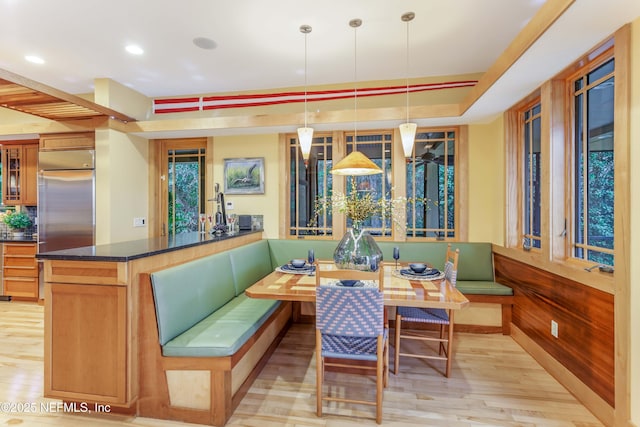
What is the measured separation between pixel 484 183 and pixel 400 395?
103 inches

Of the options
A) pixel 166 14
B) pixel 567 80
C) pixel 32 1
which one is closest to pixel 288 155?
pixel 166 14

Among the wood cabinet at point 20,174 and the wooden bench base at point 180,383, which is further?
the wood cabinet at point 20,174

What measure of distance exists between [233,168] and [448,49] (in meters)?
2.86

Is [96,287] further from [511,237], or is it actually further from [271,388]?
[511,237]

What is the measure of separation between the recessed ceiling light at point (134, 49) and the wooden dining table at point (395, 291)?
8.43 feet

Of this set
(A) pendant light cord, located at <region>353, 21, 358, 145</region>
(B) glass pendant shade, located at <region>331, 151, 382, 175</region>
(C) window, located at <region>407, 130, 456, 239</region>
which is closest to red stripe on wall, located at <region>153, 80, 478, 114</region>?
(A) pendant light cord, located at <region>353, 21, 358, 145</region>

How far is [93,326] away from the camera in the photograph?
1936 mm

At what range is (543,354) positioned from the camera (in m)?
2.69

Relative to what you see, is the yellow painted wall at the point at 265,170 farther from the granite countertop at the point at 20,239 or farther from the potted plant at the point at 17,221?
the potted plant at the point at 17,221

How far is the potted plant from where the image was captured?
4.63m

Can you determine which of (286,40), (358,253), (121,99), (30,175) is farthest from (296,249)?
→ (30,175)

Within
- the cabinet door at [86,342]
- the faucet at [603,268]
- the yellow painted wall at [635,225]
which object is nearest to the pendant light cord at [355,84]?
the yellow painted wall at [635,225]

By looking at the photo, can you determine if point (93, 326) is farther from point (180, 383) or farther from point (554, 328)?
point (554, 328)

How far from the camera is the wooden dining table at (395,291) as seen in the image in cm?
197
